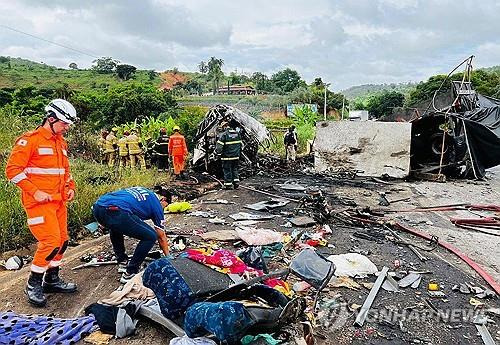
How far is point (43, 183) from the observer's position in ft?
12.5

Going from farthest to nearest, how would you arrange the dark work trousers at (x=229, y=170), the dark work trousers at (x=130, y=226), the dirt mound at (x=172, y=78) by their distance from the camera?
the dirt mound at (x=172, y=78), the dark work trousers at (x=229, y=170), the dark work trousers at (x=130, y=226)

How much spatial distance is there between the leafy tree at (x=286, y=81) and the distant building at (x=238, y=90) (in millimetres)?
3090

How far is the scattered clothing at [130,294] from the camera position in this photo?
370 centimetres

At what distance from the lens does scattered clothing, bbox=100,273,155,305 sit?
12.1 feet

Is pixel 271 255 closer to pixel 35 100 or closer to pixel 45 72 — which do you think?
pixel 35 100

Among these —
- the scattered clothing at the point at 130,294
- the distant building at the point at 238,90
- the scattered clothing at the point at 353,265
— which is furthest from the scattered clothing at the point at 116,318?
the distant building at the point at 238,90

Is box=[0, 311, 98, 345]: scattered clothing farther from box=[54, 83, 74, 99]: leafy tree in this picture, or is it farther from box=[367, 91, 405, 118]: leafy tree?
box=[367, 91, 405, 118]: leafy tree

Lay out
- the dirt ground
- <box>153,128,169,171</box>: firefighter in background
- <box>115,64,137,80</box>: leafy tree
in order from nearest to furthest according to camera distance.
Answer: the dirt ground, <box>153,128,169,171</box>: firefighter in background, <box>115,64,137,80</box>: leafy tree

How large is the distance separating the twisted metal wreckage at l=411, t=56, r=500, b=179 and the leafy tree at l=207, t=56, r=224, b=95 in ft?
132

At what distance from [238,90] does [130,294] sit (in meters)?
50.1

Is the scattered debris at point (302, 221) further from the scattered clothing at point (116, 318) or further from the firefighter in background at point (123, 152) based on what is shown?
the firefighter in background at point (123, 152)

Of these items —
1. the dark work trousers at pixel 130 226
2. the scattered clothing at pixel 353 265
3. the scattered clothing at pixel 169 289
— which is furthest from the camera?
the scattered clothing at pixel 353 265

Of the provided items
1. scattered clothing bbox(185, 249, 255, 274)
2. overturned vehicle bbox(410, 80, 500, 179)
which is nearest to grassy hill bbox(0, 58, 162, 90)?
overturned vehicle bbox(410, 80, 500, 179)

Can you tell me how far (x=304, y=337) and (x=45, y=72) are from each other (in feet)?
167
